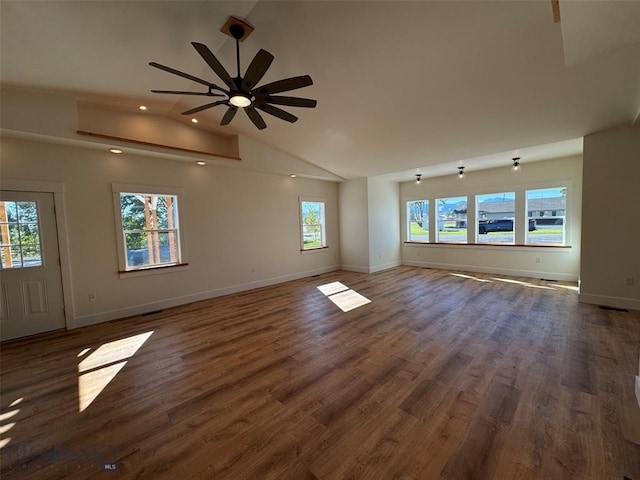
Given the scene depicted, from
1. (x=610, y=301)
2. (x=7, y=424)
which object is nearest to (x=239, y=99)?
(x=7, y=424)

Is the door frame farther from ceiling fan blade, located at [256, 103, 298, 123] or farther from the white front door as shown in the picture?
ceiling fan blade, located at [256, 103, 298, 123]

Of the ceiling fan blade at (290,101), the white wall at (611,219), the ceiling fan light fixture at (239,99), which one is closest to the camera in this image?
the ceiling fan light fixture at (239,99)

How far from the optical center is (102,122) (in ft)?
13.4

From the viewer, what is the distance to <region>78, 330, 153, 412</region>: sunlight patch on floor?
2.30 m

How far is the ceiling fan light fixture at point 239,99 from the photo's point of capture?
246 cm

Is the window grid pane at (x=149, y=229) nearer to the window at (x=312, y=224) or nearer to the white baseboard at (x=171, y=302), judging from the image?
the white baseboard at (x=171, y=302)

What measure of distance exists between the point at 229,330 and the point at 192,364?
869 mm

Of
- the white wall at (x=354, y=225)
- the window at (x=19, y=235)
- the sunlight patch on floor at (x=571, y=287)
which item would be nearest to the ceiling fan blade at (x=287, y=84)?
the window at (x=19, y=235)

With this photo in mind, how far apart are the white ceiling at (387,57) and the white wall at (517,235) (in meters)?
1.52

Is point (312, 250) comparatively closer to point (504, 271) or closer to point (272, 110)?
point (272, 110)

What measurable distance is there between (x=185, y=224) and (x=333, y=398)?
4110 mm

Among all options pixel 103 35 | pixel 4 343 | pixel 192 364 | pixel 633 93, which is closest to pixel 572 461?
pixel 192 364

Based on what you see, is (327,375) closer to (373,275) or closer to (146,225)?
(146,225)

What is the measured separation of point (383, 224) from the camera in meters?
7.54
